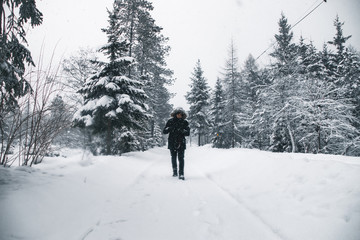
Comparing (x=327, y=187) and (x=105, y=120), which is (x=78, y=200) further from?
(x=105, y=120)

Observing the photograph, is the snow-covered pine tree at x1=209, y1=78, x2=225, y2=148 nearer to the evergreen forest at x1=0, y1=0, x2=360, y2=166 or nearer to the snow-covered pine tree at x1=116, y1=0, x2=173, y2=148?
the evergreen forest at x1=0, y1=0, x2=360, y2=166

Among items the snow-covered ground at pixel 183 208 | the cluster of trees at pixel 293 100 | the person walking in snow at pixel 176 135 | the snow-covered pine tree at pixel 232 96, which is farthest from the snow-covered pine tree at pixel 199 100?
the snow-covered ground at pixel 183 208

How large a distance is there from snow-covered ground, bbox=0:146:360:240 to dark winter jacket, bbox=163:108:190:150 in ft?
5.00

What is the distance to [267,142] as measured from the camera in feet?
78.6

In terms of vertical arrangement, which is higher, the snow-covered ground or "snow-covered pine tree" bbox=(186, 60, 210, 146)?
"snow-covered pine tree" bbox=(186, 60, 210, 146)

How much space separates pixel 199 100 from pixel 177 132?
24218 mm

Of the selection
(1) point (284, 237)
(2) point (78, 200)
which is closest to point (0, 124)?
(2) point (78, 200)

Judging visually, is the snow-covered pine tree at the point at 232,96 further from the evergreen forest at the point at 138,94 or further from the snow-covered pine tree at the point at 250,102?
the snow-covered pine tree at the point at 250,102

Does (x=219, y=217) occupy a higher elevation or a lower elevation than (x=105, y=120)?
lower

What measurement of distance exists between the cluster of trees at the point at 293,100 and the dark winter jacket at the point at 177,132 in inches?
407

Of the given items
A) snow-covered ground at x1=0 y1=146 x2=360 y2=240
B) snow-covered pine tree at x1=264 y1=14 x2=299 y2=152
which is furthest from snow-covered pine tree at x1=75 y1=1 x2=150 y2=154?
snow-covered pine tree at x1=264 y1=14 x2=299 y2=152

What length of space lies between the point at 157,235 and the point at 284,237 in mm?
1407

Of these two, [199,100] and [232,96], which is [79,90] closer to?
[232,96]

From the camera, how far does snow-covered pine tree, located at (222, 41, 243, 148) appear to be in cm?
2348
